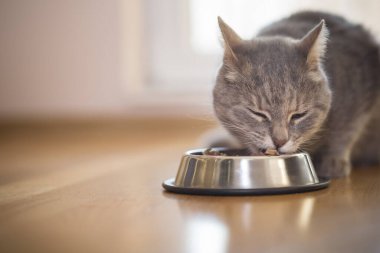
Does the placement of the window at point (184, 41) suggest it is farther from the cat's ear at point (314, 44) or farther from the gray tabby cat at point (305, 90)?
the cat's ear at point (314, 44)

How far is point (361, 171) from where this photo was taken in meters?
2.12

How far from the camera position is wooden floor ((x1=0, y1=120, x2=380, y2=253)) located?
1119 millimetres

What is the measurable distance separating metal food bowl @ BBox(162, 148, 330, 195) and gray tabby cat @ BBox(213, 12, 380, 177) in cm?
12

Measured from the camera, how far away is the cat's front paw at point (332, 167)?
202 centimetres

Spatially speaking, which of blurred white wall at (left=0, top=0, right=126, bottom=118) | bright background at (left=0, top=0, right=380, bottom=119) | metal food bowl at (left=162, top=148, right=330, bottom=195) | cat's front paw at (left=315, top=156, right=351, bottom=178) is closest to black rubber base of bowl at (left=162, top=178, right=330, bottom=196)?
metal food bowl at (left=162, top=148, right=330, bottom=195)

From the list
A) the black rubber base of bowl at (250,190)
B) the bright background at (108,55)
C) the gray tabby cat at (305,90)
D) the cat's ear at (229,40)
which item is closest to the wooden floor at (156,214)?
the black rubber base of bowl at (250,190)

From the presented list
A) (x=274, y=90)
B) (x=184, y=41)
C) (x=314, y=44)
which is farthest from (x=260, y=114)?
(x=184, y=41)

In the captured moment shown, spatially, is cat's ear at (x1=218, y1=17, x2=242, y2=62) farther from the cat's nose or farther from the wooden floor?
the wooden floor

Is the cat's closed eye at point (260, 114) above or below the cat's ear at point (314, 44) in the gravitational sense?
below

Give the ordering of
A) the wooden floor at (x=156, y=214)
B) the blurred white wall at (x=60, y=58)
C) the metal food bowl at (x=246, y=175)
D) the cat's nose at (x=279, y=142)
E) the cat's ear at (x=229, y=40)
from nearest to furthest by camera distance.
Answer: the wooden floor at (x=156, y=214), the metal food bowl at (x=246, y=175), the cat's nose at (x=279, y=142), the cat's ear at (x=229, y=40), the blurred white wall at (x=60, y=58)

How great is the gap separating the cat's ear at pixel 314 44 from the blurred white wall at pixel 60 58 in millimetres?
2302

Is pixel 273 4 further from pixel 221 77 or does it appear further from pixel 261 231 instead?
pixel 261 231

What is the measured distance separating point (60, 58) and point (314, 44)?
8.52ft

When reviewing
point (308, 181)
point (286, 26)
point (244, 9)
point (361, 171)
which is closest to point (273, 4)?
point (244, 9)
